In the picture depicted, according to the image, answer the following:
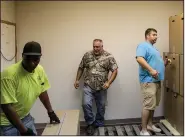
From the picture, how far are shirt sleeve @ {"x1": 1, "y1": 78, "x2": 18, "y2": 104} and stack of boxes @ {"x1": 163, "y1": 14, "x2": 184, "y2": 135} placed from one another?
2076 millimetres

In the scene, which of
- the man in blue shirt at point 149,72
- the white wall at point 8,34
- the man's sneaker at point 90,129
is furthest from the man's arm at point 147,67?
the white wall at point 8,34

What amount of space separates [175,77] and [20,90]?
84.3 inches

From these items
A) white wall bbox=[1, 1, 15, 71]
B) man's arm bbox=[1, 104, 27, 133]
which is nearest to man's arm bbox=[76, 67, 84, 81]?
white wall bbox=[1, 1, 15, 71]

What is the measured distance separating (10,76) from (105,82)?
1845 mm

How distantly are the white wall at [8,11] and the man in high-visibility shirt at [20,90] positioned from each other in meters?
1.29

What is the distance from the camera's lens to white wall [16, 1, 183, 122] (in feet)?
11.6

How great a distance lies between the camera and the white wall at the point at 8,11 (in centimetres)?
292

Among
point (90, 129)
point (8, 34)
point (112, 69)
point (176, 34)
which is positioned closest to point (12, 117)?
point (8, 34)

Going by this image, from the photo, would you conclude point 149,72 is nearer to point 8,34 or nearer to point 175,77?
point 175,77

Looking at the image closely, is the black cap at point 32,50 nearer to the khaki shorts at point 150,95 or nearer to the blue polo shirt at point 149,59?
the blue polo shirt at point 149,59

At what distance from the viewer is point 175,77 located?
3.21 meters

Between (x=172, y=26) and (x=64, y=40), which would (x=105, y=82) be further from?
(x=172, y=26)

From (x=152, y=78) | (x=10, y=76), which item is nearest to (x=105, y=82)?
(x=152, y=78)

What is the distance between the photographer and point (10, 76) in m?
1.73
